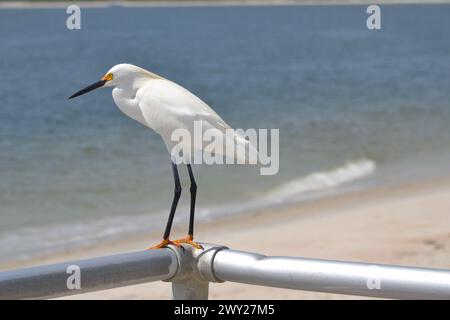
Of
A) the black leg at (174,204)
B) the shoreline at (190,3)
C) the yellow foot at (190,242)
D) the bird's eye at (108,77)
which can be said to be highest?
the shoreline at (190,3)

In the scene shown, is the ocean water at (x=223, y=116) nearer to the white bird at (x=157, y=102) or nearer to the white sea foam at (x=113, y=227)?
the white sea foam at (x=113, y=227)

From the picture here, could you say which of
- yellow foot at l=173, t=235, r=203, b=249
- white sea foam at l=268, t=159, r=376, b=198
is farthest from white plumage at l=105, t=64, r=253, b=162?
white sea foam at l=268, t=159, r=376, b=198

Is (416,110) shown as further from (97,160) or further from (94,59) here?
(94,59)

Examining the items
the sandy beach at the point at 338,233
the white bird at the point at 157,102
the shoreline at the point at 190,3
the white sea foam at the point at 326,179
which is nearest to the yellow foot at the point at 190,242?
the white bird at the point at 157,102

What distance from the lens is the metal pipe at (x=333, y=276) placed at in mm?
1581

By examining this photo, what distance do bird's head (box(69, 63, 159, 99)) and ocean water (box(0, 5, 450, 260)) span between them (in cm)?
723

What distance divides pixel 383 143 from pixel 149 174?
5.27 metres

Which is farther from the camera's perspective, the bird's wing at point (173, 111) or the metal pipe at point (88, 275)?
the bird's wing at point (173, 111)

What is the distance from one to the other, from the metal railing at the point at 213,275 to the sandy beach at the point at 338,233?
13.9 feet

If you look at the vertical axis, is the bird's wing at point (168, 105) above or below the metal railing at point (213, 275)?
above

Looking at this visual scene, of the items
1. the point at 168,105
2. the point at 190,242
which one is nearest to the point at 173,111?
the point at 168,105

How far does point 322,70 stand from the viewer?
33.6 metres

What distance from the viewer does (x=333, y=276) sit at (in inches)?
65.9

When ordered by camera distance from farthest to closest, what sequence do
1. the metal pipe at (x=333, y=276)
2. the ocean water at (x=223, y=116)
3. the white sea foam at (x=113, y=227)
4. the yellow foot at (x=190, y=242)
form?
the ocean water at (x=223, y=116) → the white sea foam at (x=113, y=227) → the yellow foot at (x=190, y=242) → the metal pipe at (x=333, y=276)
